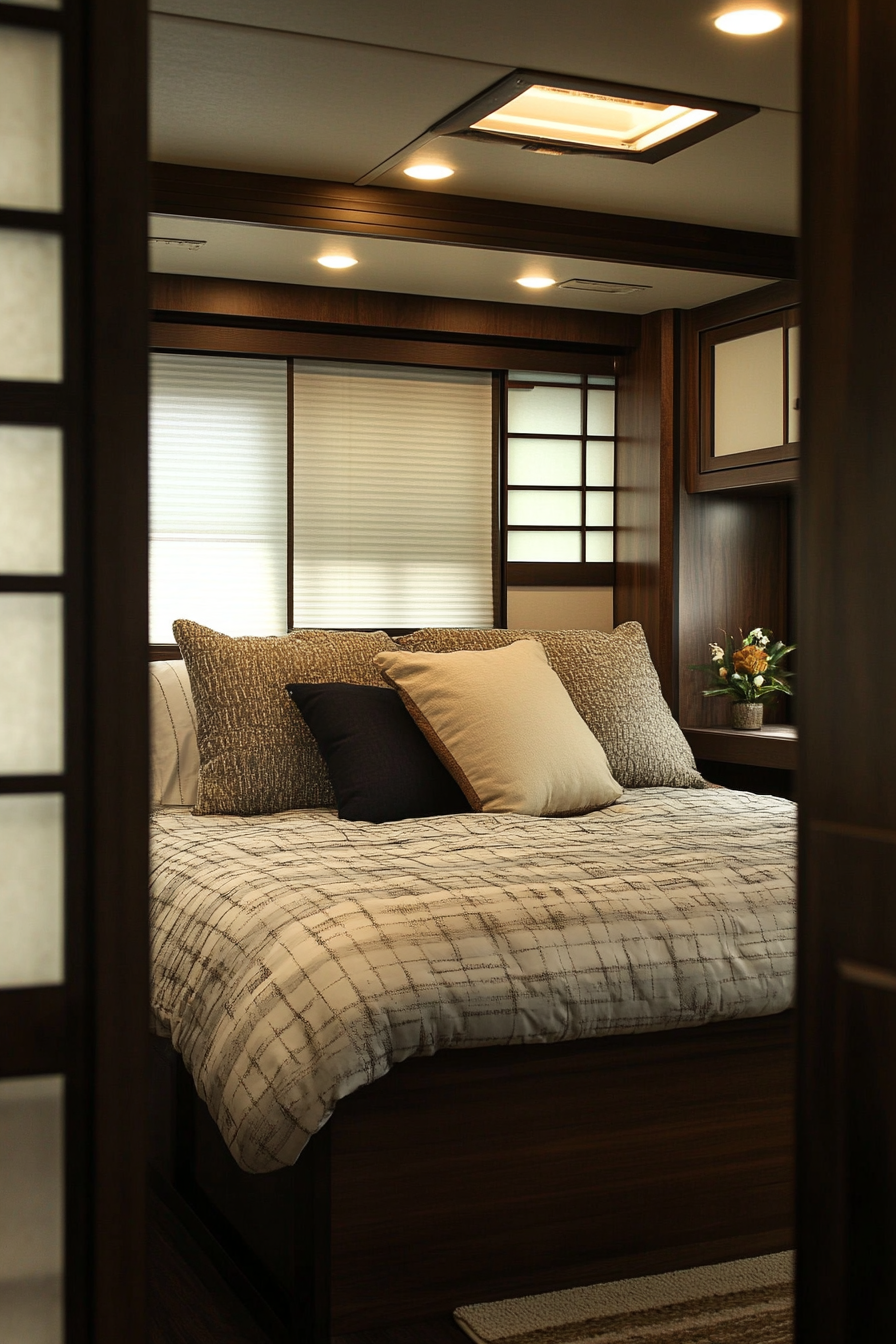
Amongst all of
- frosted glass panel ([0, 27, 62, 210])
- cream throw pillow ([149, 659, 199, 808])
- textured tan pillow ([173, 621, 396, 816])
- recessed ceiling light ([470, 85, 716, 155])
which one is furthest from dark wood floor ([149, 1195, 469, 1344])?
recessed ceiling light ([470, 85, 716, 155])

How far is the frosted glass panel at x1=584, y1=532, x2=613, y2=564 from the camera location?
16.4 feet

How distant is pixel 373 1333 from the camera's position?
83.9 inches

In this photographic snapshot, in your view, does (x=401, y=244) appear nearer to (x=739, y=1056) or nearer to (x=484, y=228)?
(x=484, y=228)

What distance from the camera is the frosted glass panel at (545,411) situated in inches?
190

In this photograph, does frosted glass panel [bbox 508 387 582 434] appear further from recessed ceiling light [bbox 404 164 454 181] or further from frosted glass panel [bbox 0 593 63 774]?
frosted glass panel [bbox 0 593 63 774]

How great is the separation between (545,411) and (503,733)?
195cm

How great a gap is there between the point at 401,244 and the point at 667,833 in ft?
6.26

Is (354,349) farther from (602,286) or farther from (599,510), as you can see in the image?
(599,510)

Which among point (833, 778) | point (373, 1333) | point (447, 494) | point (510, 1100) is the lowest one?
point (373, 1333)

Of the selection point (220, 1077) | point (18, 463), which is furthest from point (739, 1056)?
point (18, 463)

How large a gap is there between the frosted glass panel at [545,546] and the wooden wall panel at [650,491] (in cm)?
19


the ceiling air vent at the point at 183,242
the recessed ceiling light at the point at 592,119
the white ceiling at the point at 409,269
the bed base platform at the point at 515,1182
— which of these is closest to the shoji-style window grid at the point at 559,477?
the white ceiling at the point at 409,269

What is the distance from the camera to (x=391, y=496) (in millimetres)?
4617

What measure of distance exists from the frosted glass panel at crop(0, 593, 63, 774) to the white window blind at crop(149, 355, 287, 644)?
10.2 feet
